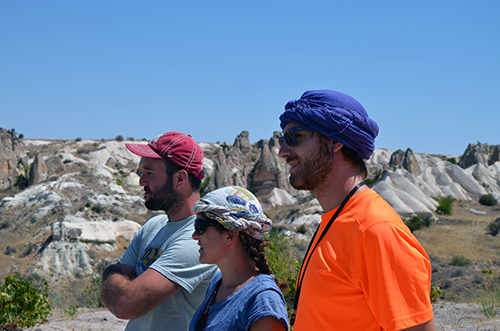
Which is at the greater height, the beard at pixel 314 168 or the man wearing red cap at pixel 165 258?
the beard at pixel 314 168

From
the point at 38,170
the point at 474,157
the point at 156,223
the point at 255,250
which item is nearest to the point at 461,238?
the point at 156,223

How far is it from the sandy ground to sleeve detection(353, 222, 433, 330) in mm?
4831

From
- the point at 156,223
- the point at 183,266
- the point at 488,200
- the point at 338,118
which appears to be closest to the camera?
the point at 338,118

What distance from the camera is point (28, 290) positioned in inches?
227

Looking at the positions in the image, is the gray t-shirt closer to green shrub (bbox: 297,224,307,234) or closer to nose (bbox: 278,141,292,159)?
nose (bbox: 278,141,292,159)

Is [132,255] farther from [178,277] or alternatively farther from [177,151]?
[177,151]

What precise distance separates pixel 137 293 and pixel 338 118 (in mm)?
1290

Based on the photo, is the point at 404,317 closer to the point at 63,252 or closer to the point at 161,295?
the point at 161,295

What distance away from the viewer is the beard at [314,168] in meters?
1.70

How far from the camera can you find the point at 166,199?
2572 millimetres

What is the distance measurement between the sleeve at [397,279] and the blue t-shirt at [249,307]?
1.50 ft

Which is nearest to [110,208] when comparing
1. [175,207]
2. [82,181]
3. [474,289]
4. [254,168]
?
[82,181]

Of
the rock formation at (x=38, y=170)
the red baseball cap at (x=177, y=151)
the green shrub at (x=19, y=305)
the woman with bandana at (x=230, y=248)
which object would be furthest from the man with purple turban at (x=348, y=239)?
the rock formation at (x=38, y=170)

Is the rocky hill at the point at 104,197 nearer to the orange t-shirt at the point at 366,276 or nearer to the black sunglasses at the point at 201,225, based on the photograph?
the black sunglasses at the point at 201,225
